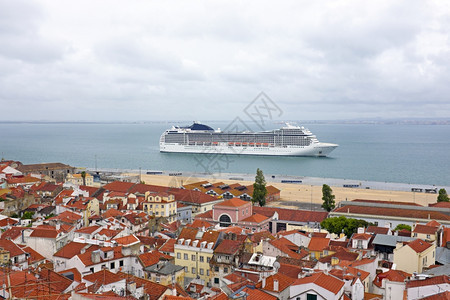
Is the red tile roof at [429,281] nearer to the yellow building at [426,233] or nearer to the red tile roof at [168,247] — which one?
the yellow building at [426,233]

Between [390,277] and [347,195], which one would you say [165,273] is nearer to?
[390,277]

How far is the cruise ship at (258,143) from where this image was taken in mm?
106375

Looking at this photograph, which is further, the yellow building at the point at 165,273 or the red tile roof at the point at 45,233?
the red tile roof at the point at 45,233

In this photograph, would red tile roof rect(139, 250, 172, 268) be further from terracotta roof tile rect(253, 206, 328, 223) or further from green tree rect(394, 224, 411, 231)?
green tree rect(394, 224, 411, 231)

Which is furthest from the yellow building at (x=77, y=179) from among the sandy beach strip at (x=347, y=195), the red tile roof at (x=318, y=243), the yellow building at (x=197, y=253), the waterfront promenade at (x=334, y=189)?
the red tile roof at (x=318, y=243)

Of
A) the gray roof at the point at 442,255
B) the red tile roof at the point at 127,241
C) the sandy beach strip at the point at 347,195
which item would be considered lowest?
the sandy beach strip at the point at 347,195

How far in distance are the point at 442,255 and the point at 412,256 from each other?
3.19 m

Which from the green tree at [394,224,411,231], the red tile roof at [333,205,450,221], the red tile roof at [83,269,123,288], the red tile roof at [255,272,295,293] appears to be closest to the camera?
the red tile roof at [255,272,295,293]

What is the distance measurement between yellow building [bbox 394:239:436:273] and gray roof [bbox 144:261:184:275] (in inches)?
374

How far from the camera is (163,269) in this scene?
17344 mm

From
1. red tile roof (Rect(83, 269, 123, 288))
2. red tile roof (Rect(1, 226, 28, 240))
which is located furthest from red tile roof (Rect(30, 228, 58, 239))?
red tile roof (Rect(83, 269, 123, 288))

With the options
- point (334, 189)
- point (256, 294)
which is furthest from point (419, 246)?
point (334, 189)

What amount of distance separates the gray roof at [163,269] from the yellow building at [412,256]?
9.50m

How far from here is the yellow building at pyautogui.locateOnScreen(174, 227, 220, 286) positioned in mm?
19719
